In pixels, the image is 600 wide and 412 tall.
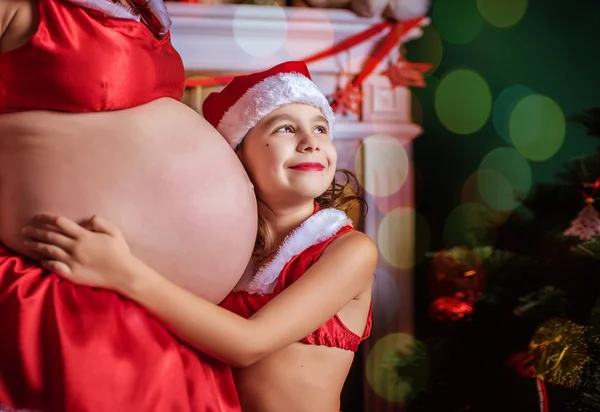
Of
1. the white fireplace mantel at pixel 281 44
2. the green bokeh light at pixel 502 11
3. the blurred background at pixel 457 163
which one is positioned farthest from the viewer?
the green bokeh light at pixel 502 11

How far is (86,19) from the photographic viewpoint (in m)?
0.84

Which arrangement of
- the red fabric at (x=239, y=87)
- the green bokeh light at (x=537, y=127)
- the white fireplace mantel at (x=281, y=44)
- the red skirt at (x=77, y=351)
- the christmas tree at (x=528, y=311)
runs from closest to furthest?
the red skirt at (x=77, y=351) → the red fabric at (x=239, y=87) → the christmas tree at (x=528, y=311) → the white fireplace mantel at (x=281, y=44) → the green bokeh light at (x=537, y=127)

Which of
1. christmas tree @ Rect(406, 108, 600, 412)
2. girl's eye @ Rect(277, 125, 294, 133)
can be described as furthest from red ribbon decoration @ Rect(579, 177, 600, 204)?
girl's eye @ Rect(277, 125, 294, 133)

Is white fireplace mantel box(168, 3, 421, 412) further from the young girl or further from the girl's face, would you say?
the girl's face

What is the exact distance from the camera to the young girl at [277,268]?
802 millimetres

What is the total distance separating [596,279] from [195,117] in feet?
3.98

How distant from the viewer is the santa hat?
1064 mm

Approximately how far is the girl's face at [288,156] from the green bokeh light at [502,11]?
1.63m

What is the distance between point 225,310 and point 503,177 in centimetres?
176

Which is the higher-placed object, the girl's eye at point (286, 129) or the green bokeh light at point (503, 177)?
the girl's eye at point (286, 129)

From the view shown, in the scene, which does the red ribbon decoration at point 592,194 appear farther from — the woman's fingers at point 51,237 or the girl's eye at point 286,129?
the woman's fingers at point 51,237

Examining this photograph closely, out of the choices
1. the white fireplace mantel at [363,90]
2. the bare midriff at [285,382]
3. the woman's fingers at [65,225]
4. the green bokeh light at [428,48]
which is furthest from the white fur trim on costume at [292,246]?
the green bokeh light at [428,48]

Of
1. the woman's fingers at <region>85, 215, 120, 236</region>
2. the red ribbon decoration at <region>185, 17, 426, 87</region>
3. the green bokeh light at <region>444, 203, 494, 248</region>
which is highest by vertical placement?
the woman's fingers at <region>85, 215, 120, 236</region>

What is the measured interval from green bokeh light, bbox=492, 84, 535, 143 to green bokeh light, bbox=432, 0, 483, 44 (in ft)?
0.87
